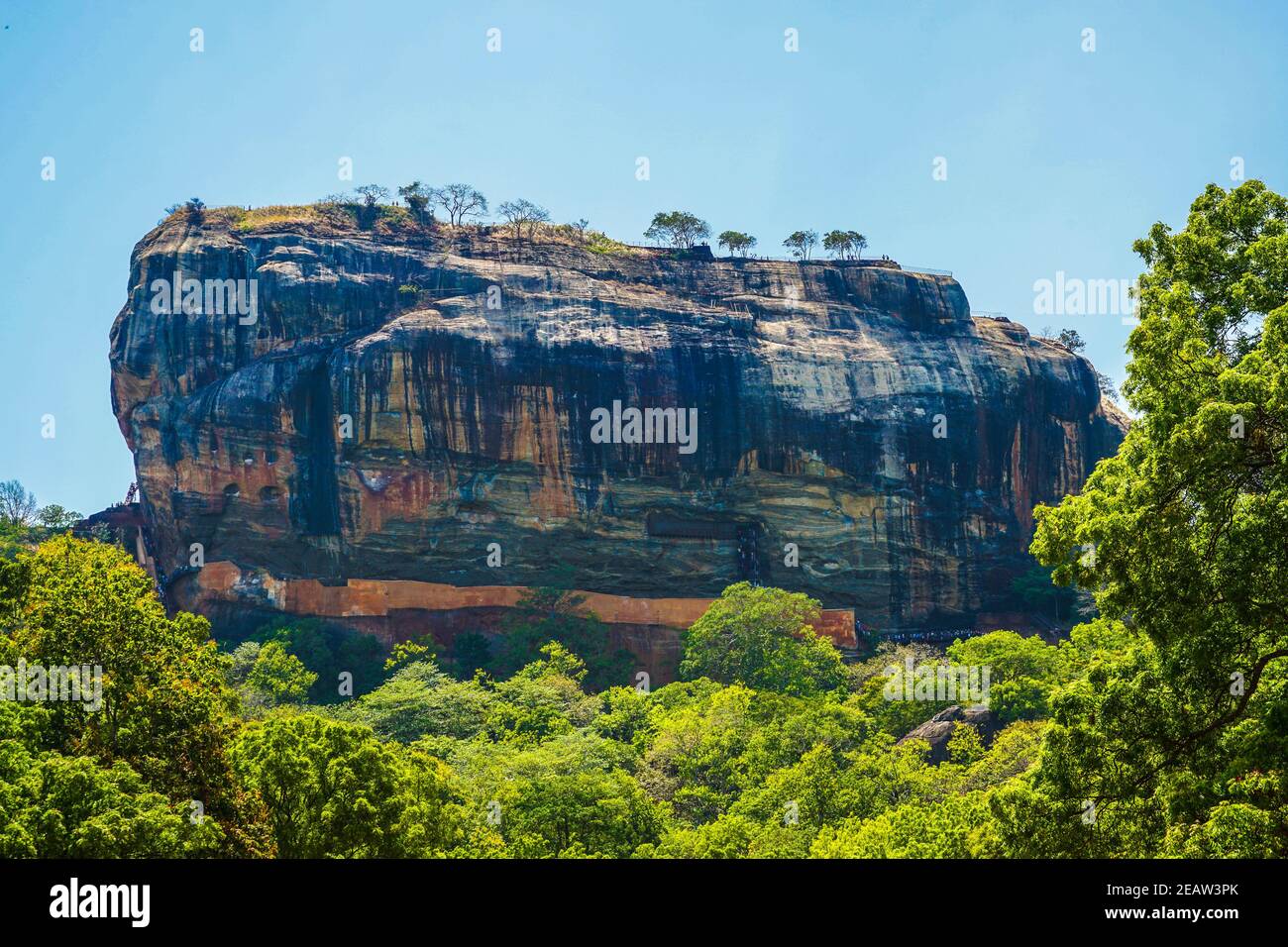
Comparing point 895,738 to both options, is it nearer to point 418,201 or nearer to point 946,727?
point 946,727

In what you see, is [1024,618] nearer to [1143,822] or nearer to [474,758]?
[474,758]

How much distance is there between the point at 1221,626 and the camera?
36.7 feet

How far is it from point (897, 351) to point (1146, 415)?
1449 inches

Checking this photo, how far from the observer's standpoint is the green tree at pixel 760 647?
38312 mm

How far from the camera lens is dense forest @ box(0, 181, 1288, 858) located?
1112 cm

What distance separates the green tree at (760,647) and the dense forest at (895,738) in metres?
6.33

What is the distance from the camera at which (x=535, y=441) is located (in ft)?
151

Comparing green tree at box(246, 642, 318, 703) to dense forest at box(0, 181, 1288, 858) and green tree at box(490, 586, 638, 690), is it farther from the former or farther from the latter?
dense forest at box(0, 181, 1288, 858)

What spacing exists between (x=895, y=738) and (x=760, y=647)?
7.92 meters

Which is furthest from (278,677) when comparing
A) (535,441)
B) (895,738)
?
(895,738)

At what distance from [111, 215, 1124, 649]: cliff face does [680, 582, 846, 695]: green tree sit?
6940 mm

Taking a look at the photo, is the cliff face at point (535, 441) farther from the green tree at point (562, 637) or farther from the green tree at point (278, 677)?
the green tree at point (278, 677)

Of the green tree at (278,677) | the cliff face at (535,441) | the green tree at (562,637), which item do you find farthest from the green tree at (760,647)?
the green tree at (278,677)
